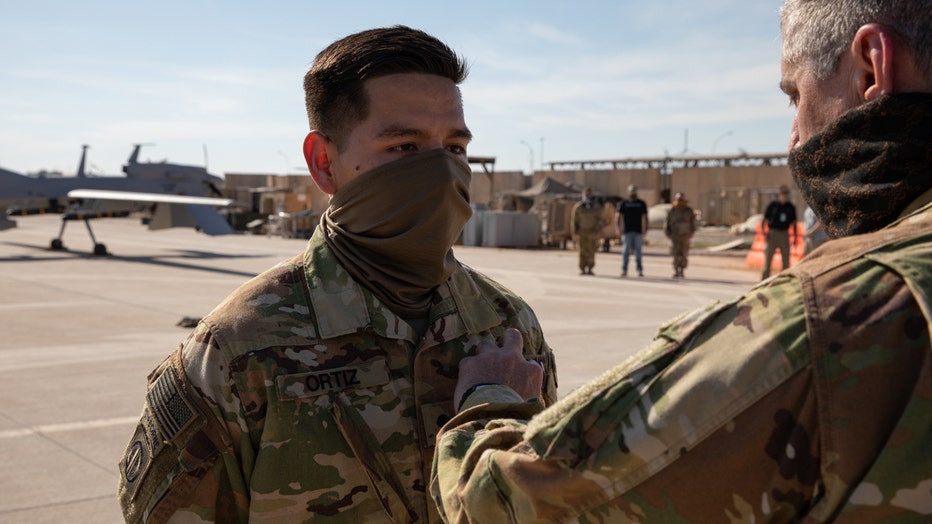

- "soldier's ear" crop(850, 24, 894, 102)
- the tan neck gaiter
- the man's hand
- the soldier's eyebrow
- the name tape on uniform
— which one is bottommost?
the name tape on uniform

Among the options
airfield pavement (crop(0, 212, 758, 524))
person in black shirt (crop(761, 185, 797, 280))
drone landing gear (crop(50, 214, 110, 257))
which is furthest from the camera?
drone landing gear (crop(50, 214, 110, 257))

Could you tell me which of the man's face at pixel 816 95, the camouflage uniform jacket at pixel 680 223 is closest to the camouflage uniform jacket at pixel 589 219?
the camouflage uniform jacket at pixel 680 223

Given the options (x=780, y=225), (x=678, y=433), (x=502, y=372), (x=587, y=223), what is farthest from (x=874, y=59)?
(x=587, y=223)

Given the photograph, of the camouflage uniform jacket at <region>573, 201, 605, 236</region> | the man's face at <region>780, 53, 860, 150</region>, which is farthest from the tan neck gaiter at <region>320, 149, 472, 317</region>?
the camouflage uniform jacket at <region>573, 201, 605, 236</region>

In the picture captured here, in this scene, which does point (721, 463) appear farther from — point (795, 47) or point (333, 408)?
point (333, 408)

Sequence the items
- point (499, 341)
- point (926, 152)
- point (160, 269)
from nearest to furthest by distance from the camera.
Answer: point (926, 152) → point (499, 341) → point (160, 269)

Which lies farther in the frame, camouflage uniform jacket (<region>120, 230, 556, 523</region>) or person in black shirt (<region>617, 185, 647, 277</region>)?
person in black shirt (<region>617, 185, 647, 277</region>)

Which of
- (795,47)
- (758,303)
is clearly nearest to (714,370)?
(758,303)

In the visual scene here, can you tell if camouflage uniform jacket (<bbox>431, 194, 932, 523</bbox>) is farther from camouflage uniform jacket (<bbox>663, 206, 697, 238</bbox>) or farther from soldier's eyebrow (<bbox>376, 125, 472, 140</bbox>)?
camouflage uniform jacket (<bbox>663, 206, 697, 238</bbox>)

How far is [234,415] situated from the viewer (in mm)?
1944

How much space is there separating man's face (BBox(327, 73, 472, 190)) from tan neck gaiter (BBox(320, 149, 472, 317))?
0.04 meters

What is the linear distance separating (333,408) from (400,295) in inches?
14.0

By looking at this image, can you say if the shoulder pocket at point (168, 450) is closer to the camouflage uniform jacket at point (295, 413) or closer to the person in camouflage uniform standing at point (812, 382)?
the camouflage uniform jacket at point (295, 413)

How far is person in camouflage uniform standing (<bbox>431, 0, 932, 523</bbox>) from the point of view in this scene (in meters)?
1.13
